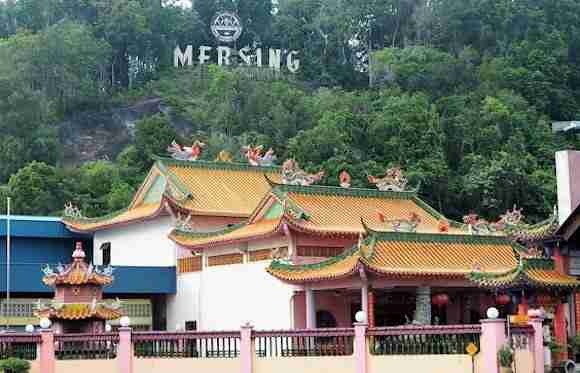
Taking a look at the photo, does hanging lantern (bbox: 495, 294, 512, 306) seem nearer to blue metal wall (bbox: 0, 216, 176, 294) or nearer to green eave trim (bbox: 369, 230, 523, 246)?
green eave trim (bbox: 369, 230, 523, 246)

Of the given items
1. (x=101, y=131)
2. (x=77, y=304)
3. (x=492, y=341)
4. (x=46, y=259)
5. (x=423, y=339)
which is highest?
(x=101, y=131)

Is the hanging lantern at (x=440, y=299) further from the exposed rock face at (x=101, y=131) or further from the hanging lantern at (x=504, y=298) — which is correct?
the exposed rock face at (x=101, y=131)

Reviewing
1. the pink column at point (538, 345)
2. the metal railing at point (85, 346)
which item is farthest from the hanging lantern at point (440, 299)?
the metal railing at point (85, 346)

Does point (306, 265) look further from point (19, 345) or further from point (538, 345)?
point (538, 345)

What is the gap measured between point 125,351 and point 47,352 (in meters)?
1.98

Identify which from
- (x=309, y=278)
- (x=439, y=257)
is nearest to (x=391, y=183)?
(x=439, y=257)

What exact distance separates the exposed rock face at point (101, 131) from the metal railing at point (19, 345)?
204ft

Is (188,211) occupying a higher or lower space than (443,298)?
higher

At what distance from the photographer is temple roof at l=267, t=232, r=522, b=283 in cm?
3447

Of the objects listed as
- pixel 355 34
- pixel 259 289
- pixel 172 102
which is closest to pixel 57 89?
pixel 172 102

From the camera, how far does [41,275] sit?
4262 cm

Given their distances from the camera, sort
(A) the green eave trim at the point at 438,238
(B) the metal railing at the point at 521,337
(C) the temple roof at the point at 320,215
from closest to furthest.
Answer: (B) the metal railing at the point at 521,337, (A) the green eave trim at the point at 438,238, (C) the temple roof at the point at 320,215

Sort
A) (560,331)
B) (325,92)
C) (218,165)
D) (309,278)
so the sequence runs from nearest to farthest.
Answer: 1. (560,331)
2. (309,278)
3. (218,165)
4. (325,92)

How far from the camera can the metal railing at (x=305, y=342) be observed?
28188 millimetres
